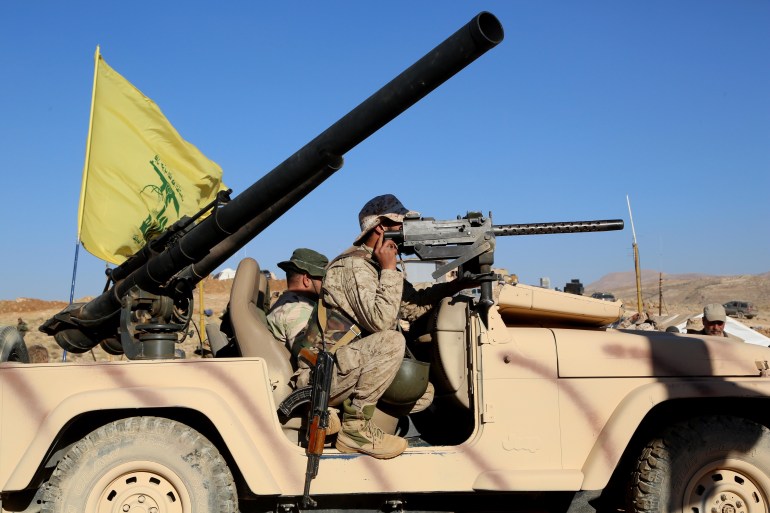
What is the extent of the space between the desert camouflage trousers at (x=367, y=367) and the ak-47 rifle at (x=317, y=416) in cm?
12

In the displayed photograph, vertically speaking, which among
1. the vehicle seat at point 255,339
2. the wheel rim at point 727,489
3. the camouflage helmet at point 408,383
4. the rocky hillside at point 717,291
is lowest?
the wheel rim at point 727,489

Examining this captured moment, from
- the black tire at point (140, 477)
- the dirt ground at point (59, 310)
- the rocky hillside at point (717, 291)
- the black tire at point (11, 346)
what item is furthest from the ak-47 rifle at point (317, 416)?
the rocky hillside at point (717, 291)

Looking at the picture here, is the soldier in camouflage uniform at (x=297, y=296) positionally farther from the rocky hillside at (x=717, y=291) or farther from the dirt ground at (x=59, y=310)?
the rocky hillside at (x=717, y=291)

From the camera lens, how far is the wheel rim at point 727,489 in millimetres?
4125

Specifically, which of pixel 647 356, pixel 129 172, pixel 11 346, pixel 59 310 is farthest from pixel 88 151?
pixel 59 310

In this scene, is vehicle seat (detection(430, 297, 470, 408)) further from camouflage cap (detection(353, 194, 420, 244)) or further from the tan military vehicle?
camouflage cap (detection(353, 194, 420, 244))

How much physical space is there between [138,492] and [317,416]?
973 millimetres

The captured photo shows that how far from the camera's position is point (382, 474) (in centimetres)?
405

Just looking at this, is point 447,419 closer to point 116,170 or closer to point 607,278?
point 116,170

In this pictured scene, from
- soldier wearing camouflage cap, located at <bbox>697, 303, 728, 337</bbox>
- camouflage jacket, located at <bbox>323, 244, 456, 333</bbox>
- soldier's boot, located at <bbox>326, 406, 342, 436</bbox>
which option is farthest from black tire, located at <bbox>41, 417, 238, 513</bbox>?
soldier wearing camouflage cap, located at <bbox>697, 303, 728, 337</bbox>

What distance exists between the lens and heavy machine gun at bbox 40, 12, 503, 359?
12.7 feet

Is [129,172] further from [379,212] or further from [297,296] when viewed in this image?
[379,212]

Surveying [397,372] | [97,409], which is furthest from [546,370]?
[97,409]

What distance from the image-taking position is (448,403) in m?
4.55
